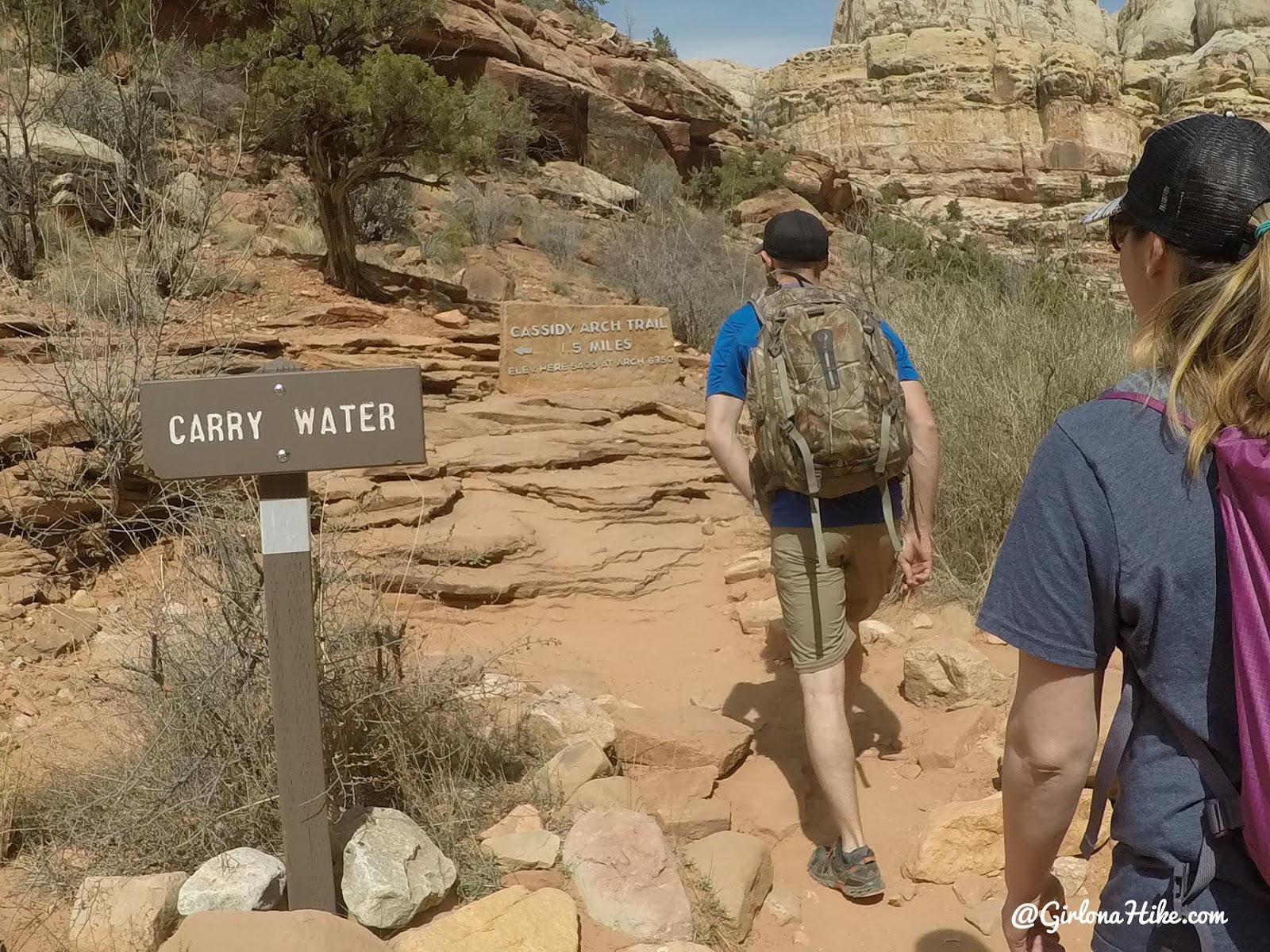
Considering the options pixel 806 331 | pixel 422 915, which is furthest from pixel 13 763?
pixel 806 331

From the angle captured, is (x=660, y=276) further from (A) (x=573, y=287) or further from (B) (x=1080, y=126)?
(B) (x=1080, y=126)

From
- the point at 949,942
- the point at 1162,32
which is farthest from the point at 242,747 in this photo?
the point at 1162,32

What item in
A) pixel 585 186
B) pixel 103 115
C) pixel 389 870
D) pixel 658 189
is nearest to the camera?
pixel 389 870

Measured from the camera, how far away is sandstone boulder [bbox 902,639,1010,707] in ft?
12.7

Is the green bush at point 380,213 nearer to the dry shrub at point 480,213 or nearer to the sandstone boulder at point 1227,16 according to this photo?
the dry shrub at point 480,213

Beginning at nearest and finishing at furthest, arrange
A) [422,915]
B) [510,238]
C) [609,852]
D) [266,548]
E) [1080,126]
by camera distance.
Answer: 1. [266,548]
2. [422,915]
3. [609,852]
4. [510,238]
5. [1080,126]

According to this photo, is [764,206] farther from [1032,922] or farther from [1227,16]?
[1227,16]

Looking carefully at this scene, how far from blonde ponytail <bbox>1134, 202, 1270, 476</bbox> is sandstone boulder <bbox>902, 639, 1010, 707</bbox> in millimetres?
2886

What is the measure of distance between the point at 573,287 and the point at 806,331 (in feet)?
37.0

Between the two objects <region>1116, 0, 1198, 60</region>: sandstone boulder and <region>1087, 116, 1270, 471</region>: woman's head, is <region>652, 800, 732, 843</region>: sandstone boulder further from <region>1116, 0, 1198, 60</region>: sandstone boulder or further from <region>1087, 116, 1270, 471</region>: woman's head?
<region>1116, 0, 1198, 60</region>: sandstone boulder

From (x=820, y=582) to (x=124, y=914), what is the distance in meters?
1.93

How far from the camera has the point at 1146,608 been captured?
1191mm

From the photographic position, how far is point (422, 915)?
2539mm

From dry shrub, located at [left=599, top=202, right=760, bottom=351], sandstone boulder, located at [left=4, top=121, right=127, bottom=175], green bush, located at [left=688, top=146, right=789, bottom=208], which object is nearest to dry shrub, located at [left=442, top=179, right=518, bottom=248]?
dry shrub, located at [left=599, top=202, right=760, bottom=351]
